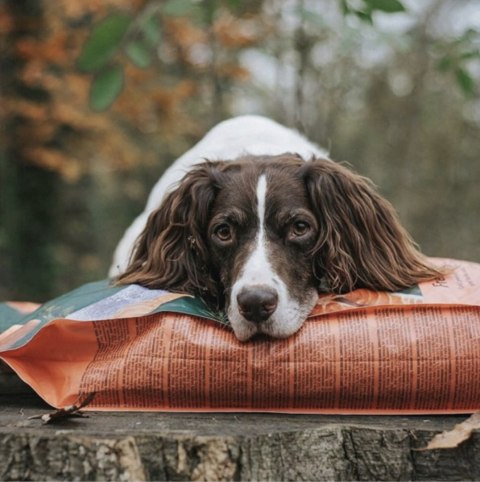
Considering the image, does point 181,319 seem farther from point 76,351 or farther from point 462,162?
point 462,162

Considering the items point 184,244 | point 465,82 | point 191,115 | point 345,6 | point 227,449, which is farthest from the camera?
point 191,115

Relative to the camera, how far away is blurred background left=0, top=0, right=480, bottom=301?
29.9ft

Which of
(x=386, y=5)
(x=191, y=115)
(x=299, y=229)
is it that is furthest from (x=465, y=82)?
(x=191, y=115)

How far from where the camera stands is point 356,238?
3.36 m

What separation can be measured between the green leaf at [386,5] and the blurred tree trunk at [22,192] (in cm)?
711

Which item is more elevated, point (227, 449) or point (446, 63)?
point (446, 63)

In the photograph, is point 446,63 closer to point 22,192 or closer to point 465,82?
point 465,82

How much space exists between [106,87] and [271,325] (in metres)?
1.40

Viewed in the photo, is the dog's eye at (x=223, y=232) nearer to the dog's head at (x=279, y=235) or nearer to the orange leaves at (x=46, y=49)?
the dog's head at (x=279, y=235)

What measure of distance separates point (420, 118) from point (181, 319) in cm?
945

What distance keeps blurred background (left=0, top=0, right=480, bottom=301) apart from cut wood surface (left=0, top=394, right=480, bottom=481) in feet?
17.1

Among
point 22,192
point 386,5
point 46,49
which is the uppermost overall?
point 46,49

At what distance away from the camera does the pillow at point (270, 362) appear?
2680 mm

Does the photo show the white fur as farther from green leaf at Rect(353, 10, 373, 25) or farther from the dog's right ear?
green leaf at Rect(353, 10, 373, 25)
